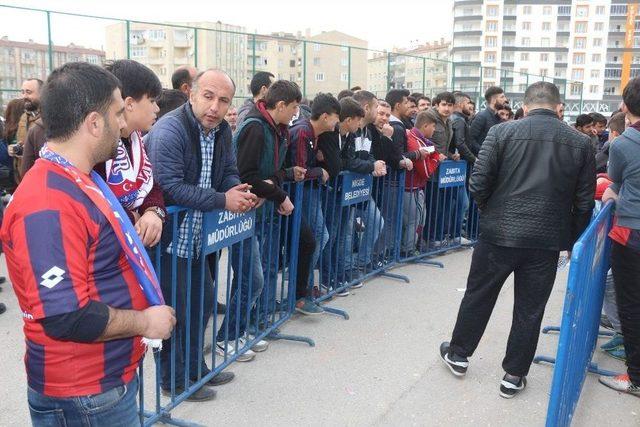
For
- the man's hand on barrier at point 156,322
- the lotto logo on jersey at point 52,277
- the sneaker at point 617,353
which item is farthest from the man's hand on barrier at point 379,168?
the lotto logo on jersey at point 52,277

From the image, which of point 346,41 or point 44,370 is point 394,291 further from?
point 346,41

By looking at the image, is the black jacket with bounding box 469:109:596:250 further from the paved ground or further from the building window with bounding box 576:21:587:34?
the building window with bounding box 576:21:587:34

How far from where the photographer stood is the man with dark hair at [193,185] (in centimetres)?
322

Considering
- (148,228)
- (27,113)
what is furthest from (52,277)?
(27,113)

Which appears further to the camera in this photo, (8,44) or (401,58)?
(401,58)

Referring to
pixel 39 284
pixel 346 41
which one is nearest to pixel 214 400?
pixel 39 284

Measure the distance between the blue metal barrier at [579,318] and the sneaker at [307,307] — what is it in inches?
71.6

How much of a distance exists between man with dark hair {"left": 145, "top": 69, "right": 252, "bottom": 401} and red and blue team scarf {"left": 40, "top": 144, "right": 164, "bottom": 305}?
1210 mm

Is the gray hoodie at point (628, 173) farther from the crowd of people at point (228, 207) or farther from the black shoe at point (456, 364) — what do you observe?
the black shoe at point (456, 364)

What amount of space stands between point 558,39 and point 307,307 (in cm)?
10507

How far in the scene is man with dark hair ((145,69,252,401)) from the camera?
3217 millimetres

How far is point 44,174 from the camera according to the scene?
1691 millimetres

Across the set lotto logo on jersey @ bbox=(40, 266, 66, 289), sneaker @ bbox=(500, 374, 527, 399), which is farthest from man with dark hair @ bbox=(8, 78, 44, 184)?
sneaker @ bbox=(500, 374, 527, 399)

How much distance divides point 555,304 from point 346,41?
81.4 meters
